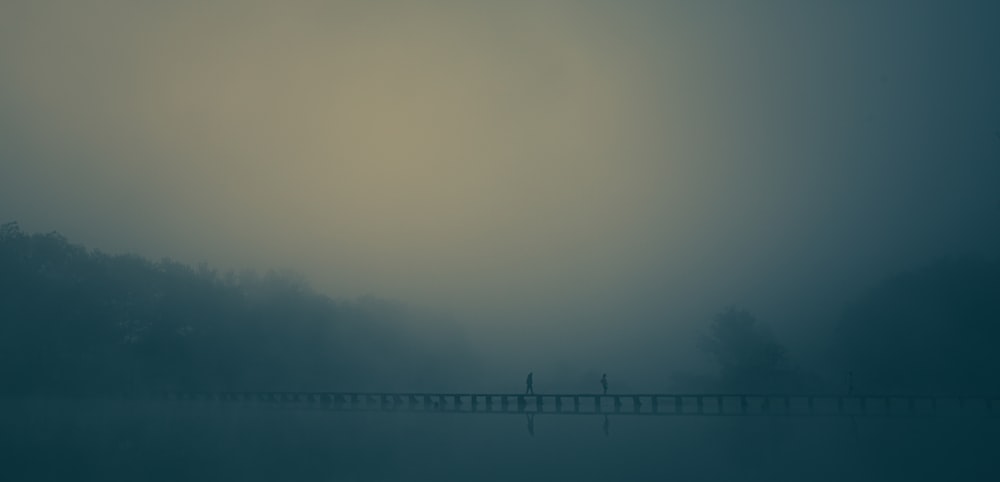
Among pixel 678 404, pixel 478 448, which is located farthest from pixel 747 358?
pixel 478 448

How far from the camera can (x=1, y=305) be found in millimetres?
56188

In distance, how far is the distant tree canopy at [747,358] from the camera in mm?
59875

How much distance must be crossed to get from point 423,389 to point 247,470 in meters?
59.1

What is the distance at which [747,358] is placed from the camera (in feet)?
202

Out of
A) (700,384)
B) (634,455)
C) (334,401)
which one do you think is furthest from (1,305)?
(700,384)

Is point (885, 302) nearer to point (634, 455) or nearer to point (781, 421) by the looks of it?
point (781, 421)

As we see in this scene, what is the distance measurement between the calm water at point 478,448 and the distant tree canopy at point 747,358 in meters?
15.7

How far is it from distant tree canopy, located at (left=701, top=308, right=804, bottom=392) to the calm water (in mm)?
15743

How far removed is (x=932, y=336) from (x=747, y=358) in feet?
41.2

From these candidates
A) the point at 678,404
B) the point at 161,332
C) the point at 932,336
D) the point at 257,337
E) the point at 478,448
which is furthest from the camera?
the point at 257,337

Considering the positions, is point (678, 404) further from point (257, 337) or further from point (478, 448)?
point (257, 337)

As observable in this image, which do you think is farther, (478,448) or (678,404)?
(678,404)

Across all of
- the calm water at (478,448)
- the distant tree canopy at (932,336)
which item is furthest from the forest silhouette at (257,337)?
the calm water at (478,448)

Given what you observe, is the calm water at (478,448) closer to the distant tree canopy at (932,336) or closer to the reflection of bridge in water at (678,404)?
the reflection of bridge in water at (678,404)
